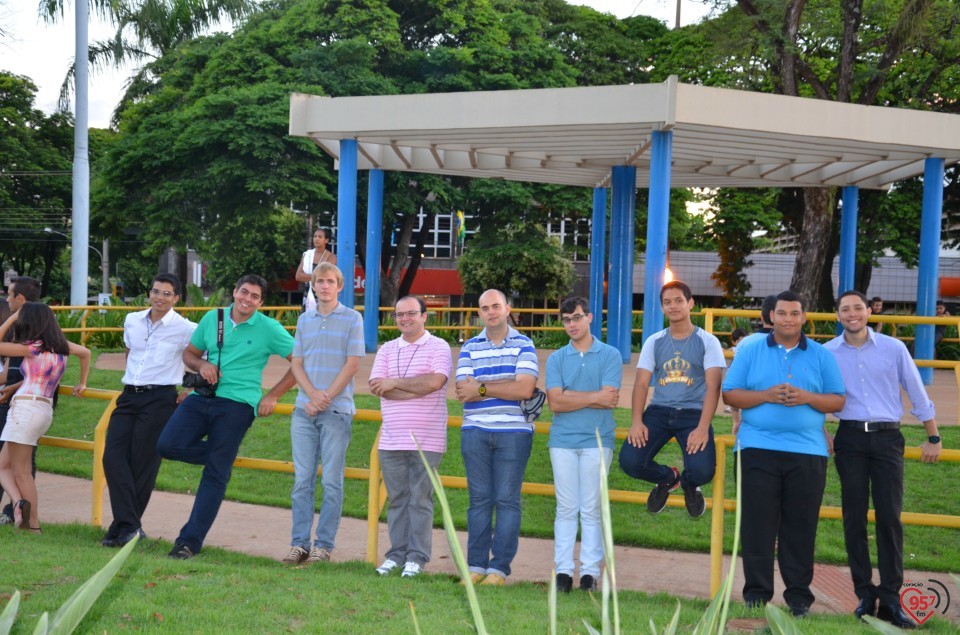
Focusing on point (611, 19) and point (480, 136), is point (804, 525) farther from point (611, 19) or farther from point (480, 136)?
point (611, 19)

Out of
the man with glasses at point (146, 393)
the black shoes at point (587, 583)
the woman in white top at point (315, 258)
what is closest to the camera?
the black shoes at point (587, 583)

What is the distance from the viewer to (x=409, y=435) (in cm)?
625

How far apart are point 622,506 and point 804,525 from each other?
2954 mm

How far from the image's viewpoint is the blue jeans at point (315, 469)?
6516mm

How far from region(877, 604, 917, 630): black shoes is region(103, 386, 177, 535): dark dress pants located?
4.46 metres

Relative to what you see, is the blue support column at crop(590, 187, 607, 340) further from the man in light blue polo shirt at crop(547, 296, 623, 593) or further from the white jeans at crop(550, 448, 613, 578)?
the white jeans at crop(550, 448, 613, 578)

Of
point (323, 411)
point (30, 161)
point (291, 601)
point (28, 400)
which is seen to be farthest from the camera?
point (30, 161)

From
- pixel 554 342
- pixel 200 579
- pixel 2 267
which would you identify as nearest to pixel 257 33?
pixel 554 342

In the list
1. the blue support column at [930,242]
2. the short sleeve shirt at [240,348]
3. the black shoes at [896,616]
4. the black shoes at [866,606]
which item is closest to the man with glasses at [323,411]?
the short sleeve shirt at [240,348]

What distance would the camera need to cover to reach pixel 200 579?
5.50 meters

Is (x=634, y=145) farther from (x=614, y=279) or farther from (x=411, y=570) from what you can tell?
(x=411, y=570)

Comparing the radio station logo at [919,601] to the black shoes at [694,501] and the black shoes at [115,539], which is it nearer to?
the black shoes at [694,501]

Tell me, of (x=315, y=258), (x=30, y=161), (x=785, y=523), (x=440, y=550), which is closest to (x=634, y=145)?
(x=315, y=258)

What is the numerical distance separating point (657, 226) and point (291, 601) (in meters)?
8.48
